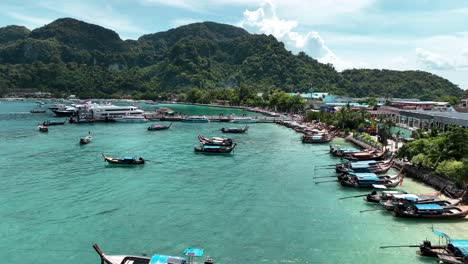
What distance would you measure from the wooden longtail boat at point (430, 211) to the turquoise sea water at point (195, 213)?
75cm

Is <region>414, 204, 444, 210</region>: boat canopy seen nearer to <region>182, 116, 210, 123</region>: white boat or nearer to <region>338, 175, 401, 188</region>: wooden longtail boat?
<region>338, 175, 401, 188</region>: wooden longtail boat

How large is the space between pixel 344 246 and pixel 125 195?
22339 mm

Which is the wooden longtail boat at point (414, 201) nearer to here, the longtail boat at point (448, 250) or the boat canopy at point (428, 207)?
the boat canopy at point (428, 207)

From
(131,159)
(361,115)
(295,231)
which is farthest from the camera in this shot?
(361,115)

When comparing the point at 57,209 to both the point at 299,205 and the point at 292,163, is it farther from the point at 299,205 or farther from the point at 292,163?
the point at 292,163

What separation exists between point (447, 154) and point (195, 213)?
27411mm

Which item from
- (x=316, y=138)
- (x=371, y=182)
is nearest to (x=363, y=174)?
(x=371, y=182)

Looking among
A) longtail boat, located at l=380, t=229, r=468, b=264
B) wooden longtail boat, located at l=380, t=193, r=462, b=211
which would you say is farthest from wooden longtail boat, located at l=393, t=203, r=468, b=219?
longtail boat, located at l=380, t=229, r=468, b=264

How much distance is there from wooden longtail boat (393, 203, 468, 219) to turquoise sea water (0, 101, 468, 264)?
0.75 metres

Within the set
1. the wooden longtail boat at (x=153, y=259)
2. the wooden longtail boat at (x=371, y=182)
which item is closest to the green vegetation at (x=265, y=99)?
the wooden longtail boat at (x=371, y=182)

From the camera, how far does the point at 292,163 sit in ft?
182

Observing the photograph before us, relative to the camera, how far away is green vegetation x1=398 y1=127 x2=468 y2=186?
3638 centimetres

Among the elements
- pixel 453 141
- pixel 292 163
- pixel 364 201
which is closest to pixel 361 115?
pixel 292 163

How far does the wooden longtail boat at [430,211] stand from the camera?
31922 millimetres
